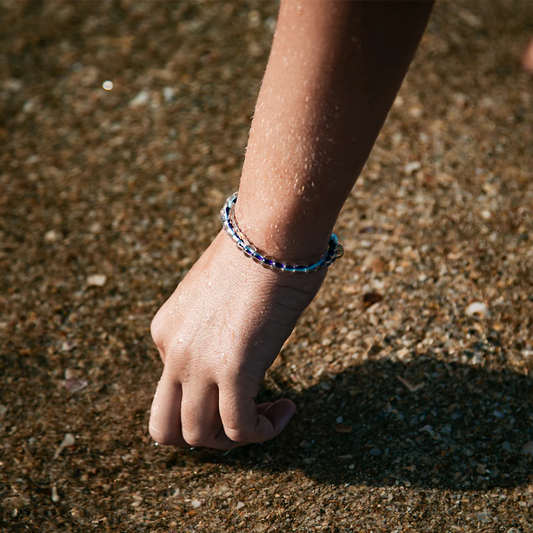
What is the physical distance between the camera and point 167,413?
4.85 ft

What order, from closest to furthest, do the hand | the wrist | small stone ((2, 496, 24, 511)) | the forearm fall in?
the forearm < the wrist < the hand < small stone ((2, 496, 24, 511))

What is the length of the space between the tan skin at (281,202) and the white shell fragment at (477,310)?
76 cm

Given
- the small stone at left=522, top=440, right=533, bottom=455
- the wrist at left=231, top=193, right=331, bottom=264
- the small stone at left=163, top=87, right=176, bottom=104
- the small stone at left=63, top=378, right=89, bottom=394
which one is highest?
the wrist at left=231, top=193, right=331, bottom=264

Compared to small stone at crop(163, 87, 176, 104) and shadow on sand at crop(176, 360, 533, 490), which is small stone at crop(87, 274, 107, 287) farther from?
small stone at crop(163, 87, 176, 104)

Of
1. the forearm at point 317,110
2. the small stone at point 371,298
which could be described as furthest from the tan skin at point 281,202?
the small stone at point 371,298

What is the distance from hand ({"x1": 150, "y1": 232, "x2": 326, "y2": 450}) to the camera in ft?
4.21

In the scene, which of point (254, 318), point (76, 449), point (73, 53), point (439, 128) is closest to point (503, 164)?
point (439, 128)

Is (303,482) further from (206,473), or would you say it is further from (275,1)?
Result: (275,1)

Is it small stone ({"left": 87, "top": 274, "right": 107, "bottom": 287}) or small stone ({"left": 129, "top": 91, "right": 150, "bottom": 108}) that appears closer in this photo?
small stone ({"left": 87, "top": 274, "right": 107, "bottom": 287})

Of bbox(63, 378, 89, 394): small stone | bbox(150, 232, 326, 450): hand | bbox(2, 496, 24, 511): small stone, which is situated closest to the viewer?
bbox(150, 232, 326, 450): hand

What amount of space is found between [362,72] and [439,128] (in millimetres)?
1663

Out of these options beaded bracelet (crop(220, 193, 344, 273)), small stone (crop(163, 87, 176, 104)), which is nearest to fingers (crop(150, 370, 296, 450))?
beaded bracelet (crop(220, 193, 344, 273))

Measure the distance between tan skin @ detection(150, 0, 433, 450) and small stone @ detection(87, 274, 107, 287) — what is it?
2.52 feet

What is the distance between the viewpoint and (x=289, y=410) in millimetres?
1675
